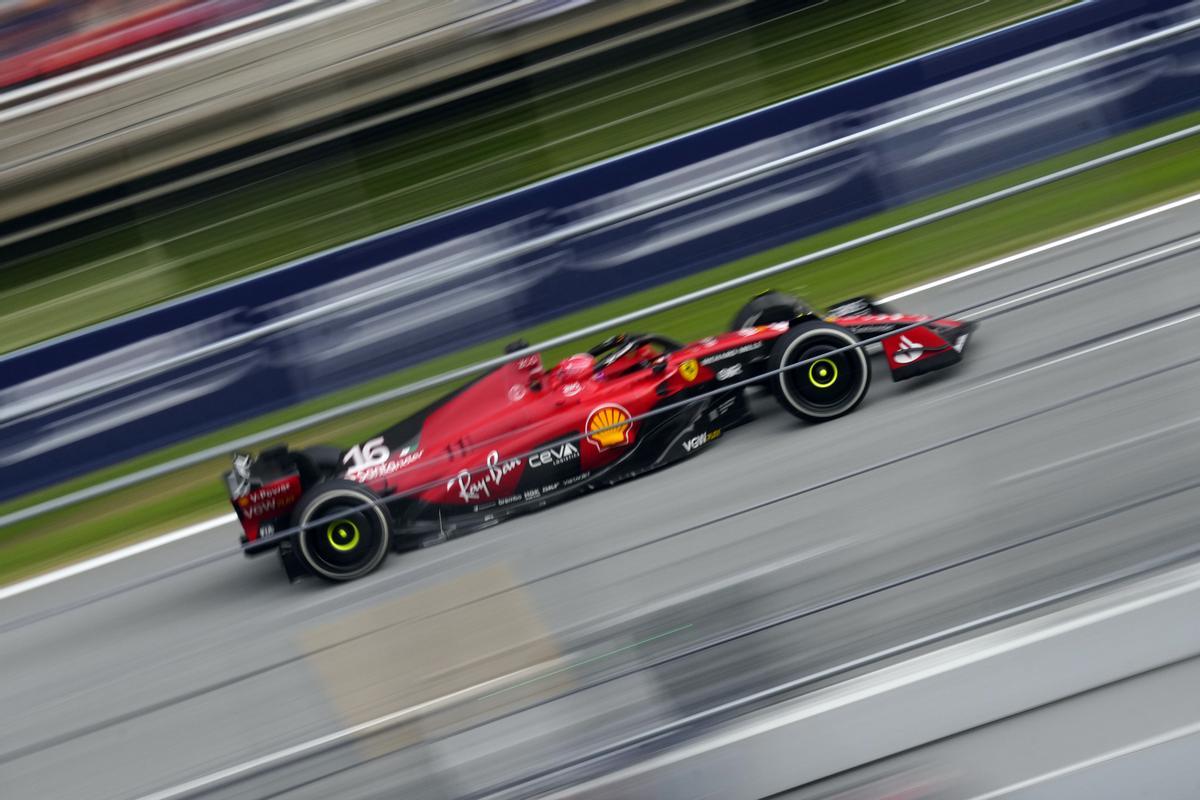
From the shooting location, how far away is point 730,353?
428cm

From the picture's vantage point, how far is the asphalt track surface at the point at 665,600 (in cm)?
186

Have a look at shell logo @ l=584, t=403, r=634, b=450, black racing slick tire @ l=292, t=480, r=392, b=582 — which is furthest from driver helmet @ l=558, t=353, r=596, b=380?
black racing slick tire @ l=292, t=480, r=392, b=582

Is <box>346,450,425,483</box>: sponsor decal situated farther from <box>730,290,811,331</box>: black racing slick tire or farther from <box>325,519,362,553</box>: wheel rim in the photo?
<box>730,290,811,331</box>: black racing slick tire

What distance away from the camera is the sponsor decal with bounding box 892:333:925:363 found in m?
3.65

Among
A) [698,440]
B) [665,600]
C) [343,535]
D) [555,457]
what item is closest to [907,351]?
[698,440]

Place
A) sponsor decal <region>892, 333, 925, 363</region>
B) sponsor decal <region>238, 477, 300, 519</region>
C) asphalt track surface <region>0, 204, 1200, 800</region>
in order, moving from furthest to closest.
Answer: sponsor decal <region>892, 333, 925, 363</region> → sponsor decal <region>238, 477, 300, 519</region> → asphalt track surface <region>0, 204, 1200, 800</region>

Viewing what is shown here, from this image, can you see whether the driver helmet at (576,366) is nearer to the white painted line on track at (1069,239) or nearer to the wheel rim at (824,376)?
the wheel rim at (824,376)

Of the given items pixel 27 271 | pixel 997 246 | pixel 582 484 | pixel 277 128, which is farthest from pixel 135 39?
pixel 997 246

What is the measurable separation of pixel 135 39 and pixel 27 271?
2.24m

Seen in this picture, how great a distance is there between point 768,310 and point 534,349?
2.74 meters

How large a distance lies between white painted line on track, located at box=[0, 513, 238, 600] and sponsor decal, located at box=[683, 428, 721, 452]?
199cm

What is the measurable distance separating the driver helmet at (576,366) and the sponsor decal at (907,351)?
114cm

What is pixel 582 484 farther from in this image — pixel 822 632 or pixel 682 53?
pixel 682 53

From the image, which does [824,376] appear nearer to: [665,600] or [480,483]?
[480,483]
